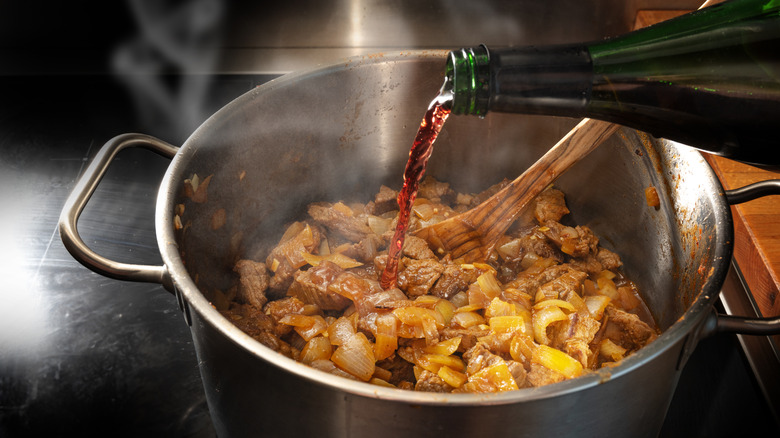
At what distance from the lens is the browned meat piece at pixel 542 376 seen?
1.22 m

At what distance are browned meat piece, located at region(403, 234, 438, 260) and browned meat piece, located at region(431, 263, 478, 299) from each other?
9cm

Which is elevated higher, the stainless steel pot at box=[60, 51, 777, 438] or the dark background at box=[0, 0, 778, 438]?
the stainless steel pot at box=[60, 51, 777, 438]

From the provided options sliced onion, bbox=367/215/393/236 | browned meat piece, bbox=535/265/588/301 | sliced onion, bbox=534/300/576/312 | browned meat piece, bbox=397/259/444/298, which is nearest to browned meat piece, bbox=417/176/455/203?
sliced onion, bbox=367/215/393/236

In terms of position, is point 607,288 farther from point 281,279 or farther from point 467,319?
point 281,279

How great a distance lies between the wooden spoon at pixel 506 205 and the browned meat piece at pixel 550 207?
8.4 inches

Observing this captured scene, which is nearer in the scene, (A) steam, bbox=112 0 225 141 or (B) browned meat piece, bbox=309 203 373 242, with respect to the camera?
(B) browned meat piece, bbox=309 203 373 242

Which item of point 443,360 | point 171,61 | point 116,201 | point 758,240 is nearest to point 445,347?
point 443,360

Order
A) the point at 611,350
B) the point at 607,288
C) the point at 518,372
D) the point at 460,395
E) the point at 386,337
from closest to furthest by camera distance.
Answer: the point at 460,395
the point at 518,372
the point at 386,337
the point at 611,350
the point at 607,288

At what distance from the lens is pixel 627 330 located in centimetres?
149

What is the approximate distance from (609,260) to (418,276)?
569mm

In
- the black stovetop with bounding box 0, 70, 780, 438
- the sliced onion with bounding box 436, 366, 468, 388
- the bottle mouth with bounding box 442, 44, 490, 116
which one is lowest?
the black stovetop with bounding box 0, 70, 780, 438

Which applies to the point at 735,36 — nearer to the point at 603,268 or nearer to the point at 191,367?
the point at 603,268

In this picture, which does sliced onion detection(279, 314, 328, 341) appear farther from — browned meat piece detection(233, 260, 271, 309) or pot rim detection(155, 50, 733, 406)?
pot rim detection(155, 50, 733, 406)

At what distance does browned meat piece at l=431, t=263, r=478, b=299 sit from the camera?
161cm
